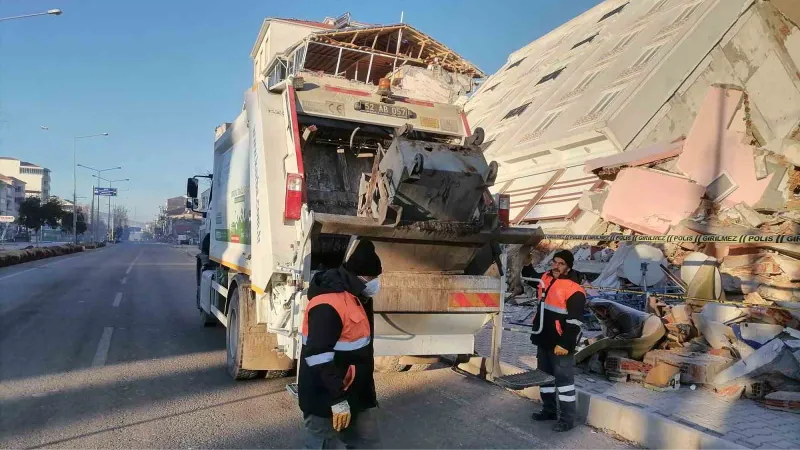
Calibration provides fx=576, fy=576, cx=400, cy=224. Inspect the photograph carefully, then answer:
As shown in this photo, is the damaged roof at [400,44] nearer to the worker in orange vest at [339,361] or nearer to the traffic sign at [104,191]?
the worker in orange vest at [339,361]

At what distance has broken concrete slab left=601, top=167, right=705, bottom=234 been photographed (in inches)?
454

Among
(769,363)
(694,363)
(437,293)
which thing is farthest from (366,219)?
(769,363)

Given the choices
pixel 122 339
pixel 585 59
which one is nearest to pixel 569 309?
pixel 122 339

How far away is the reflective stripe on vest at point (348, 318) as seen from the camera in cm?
290

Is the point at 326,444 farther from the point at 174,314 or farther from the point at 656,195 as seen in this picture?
the point at 656,195

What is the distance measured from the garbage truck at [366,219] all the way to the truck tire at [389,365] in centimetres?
2

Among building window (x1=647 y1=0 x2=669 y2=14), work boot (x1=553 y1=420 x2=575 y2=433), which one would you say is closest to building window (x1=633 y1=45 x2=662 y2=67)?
building window (x1=647 y1=0 x2=669 y2=14)

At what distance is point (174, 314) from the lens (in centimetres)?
1116

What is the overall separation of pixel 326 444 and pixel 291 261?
2574 mm

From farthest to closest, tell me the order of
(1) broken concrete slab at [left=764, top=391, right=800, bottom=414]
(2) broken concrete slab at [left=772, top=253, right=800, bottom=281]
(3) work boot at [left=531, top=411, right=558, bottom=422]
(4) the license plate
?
(2) broken concrete slab at [left=772, top=253, right=800, bottom=281], (4) the license plate, (3) work boot at [left=531, top=411, right=558, bottom=422], (1) broken concrete slab at [left=764, top=391, right=800, bottom=414]

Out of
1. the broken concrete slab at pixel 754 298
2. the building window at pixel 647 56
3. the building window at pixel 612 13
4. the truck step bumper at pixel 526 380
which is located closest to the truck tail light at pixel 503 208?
the truck step bumper at pixel 526 380

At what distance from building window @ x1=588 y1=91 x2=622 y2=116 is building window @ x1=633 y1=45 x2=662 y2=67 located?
4.36ft

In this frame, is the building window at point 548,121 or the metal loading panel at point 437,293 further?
the building window at point 548,121

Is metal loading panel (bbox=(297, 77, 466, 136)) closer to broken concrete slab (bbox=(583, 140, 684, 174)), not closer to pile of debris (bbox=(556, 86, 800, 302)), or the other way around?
pile of debris (bbox=(556, 86, 800, 302))
